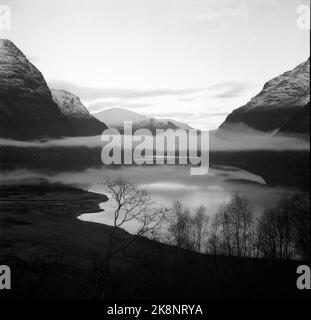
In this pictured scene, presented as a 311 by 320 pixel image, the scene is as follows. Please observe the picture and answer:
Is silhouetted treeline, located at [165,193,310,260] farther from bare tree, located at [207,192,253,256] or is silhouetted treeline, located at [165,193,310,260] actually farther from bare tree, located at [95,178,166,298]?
bare tree, located at [95,178,166,298]

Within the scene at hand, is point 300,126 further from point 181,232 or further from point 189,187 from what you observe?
point 181,232

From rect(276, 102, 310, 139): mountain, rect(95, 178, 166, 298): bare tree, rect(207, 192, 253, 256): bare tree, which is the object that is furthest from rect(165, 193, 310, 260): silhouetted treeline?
rect(276, 102, 310, 139): mountain

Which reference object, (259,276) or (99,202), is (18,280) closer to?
(259,276)

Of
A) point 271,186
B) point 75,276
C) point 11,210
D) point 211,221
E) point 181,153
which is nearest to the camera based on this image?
point 75,276

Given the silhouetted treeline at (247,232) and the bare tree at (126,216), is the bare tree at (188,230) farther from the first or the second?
the bare tree at (126,216)

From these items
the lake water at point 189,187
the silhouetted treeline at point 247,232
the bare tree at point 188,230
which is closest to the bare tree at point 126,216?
the silhouetted treeline at point 247,232

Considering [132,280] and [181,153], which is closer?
[132,280]

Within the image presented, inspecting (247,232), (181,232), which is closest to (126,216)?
(181,232)

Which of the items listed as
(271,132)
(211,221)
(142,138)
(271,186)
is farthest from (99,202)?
(271,132)

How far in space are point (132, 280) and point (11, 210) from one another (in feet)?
178

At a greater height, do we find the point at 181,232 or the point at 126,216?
the point at 126,216

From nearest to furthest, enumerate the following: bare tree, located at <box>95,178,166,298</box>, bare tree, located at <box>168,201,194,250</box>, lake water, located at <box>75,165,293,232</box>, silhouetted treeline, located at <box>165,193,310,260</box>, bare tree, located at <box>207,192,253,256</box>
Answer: bare tree, located at <box>95,178,166,298</box> → silhouetted treeline, located at <box>165,193,310,260</box> → bare tree, located at <box>207,192,253,256</box> → bare tree, located at <box>168,201,194,250</box> → lake water, located at <box>75,165,293,232</box>

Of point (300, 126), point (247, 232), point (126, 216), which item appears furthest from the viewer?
point (300, 126)
